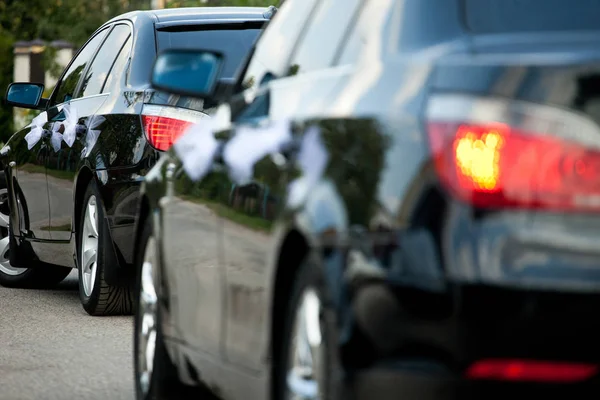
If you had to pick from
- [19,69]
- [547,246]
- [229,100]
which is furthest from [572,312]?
[19,69]

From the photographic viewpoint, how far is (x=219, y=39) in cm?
981

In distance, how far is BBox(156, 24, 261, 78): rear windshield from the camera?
9.75m

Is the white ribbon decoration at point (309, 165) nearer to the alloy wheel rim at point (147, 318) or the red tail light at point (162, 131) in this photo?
the alloy wheel rim at point (147, 318)

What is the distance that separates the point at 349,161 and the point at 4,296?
8.05 meters

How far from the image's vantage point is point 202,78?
19.8ft

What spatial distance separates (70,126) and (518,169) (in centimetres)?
709

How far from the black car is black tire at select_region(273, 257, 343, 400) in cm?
447

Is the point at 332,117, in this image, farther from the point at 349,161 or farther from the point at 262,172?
the point at 262,172

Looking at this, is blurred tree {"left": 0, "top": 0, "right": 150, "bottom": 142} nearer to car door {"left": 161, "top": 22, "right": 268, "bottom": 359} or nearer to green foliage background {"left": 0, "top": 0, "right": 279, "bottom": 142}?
green foliage background {"left": 0, "top": 0, "right": 279, "bottom": 142}

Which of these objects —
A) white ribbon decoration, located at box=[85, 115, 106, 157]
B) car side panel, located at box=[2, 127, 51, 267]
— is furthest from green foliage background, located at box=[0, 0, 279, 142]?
white ribbon decoration, located at box=[85, 115, 106, 157]

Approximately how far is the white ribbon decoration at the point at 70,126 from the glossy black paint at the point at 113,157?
50 mm

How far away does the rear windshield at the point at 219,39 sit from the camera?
975 cm

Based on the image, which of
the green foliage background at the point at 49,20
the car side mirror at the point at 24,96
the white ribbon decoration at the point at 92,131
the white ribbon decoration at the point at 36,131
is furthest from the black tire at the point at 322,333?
the green foliage background at the point at 49,20

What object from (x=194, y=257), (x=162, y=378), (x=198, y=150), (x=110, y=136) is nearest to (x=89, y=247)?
(x=110, y=136)
